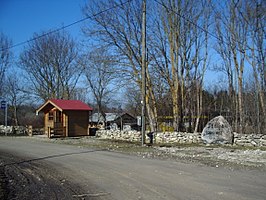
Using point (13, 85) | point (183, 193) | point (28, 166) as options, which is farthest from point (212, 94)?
point (13, 85)

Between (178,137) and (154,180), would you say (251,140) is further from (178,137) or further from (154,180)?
(154,180)

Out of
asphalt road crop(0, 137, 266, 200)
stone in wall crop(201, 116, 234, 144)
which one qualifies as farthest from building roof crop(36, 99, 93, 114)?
asphalt road crop(0, 137, 266, 200)

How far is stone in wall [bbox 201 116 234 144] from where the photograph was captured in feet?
66.1

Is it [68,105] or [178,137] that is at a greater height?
[68,105]

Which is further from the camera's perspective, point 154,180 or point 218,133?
point 218,133

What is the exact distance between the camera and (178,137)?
2217 centimetres

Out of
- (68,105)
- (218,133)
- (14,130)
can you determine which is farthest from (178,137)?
(14,130)

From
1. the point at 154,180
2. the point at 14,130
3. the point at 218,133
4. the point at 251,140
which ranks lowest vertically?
the point at 154,180

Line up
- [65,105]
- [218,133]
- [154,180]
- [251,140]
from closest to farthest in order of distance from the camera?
[154,180] < [251,140] < [218,133] < [65,105]

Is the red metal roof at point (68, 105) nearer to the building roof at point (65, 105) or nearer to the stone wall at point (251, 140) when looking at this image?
the building roof at point (65, 105)

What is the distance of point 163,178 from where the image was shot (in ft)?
28.9

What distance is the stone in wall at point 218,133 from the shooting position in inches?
793

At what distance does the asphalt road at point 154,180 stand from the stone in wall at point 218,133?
9209 millimetres

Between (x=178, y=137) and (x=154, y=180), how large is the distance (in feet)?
45.7
